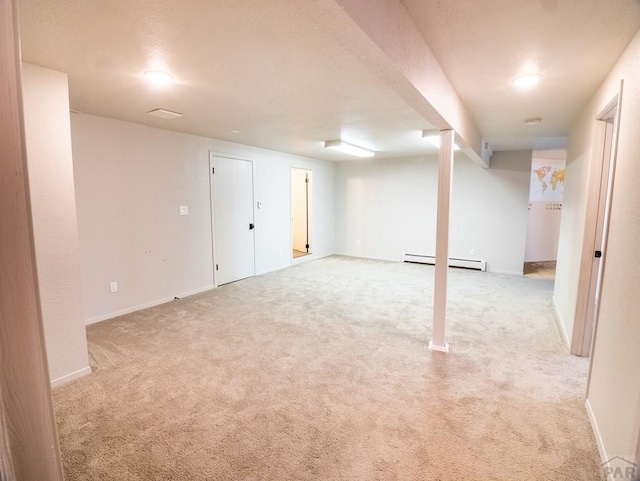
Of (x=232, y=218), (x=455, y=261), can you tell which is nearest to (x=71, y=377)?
(x=232, y=218)

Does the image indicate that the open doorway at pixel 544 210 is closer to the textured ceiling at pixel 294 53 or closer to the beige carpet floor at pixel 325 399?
the beige carpet floor at pixel 325 399

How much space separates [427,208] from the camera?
6707 millimetres

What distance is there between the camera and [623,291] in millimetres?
1652

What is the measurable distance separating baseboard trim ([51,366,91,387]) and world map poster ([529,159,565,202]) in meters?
8.33

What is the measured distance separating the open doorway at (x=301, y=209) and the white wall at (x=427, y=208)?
2.87 feet

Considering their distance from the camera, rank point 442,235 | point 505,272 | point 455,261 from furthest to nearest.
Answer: point 455,261, point 505,272, point 442,235

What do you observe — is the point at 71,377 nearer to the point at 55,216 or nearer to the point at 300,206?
the point at 55,216

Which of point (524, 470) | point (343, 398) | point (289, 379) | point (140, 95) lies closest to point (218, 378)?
point (289, 379)

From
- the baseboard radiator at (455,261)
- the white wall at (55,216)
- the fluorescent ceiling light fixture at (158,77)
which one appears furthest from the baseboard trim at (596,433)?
the baseboard radiator at (455,261)

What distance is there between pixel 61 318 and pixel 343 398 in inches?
85.1

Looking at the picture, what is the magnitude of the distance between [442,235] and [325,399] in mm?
1683

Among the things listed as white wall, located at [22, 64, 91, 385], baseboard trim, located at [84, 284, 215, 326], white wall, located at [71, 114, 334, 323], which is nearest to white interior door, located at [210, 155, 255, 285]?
white wall, located at [71, 114, 334, 323]

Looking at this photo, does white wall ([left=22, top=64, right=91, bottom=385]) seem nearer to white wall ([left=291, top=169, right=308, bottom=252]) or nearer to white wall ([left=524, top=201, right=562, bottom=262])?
white wall ([left=291, top=169, right=308, bottom=252])

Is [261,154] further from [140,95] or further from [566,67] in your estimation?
[566,67]
